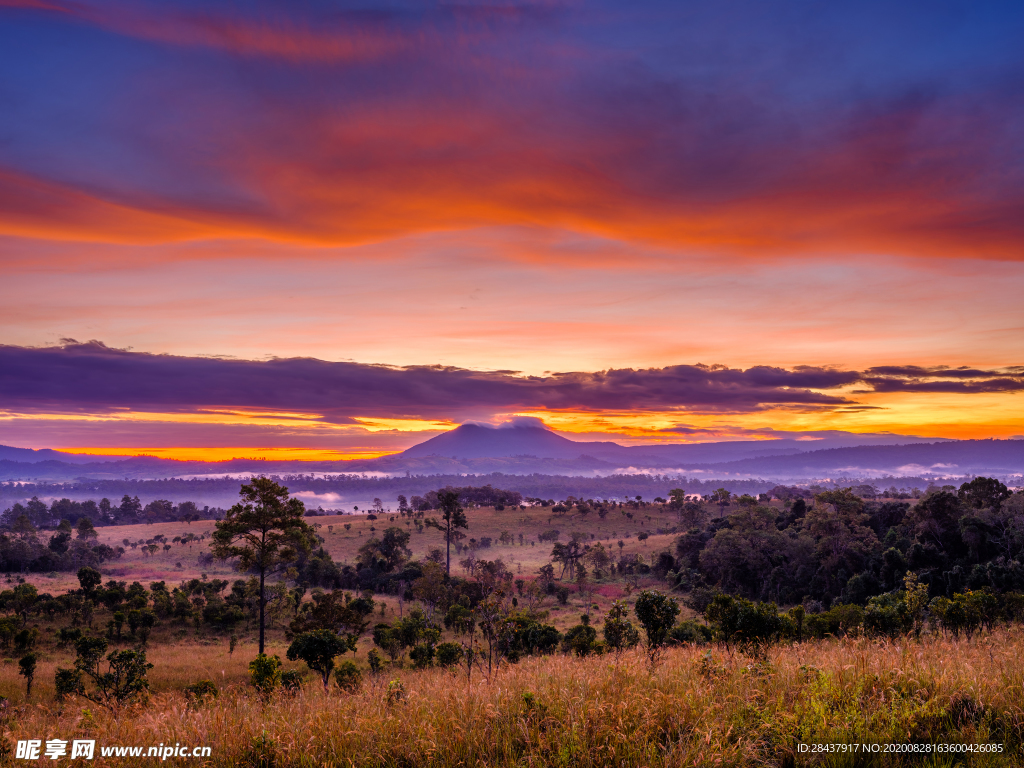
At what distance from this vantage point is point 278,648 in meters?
44.7

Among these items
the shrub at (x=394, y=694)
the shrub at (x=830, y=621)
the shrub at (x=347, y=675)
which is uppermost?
the shrub at (x=394, y=694)

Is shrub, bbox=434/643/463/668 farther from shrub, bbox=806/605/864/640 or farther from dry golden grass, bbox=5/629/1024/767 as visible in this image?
dry golden grass, bbox=5/629/1024/767

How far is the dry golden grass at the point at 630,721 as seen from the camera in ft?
20.3

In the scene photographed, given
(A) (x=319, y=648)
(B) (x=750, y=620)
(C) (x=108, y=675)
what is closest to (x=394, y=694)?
(B) (x=750, y=620)

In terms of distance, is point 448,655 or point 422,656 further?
Result: point 422,656

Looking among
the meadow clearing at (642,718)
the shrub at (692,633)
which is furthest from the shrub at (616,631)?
the meadow clearing at (642,718)

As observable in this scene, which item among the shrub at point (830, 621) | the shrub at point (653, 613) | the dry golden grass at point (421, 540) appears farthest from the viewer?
the dry golden grass at point (421, 540)

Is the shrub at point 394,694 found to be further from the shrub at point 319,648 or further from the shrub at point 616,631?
the shrub at point 319,648

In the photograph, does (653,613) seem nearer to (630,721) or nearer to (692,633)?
(630,721)

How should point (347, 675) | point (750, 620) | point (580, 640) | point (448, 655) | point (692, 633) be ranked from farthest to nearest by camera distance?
point (692, 633) < point (580, 640) < point (448, 655) < point (347, 675) < point (750, 620)

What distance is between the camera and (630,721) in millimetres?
6637

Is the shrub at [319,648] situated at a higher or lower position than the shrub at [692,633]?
higher

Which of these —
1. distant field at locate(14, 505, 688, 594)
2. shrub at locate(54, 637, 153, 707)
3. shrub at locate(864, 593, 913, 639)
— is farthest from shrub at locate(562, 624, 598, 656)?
distant field at locate(14, 505, 688, 594)

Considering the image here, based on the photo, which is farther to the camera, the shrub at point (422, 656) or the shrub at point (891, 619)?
the shrub at point (422, 656)
